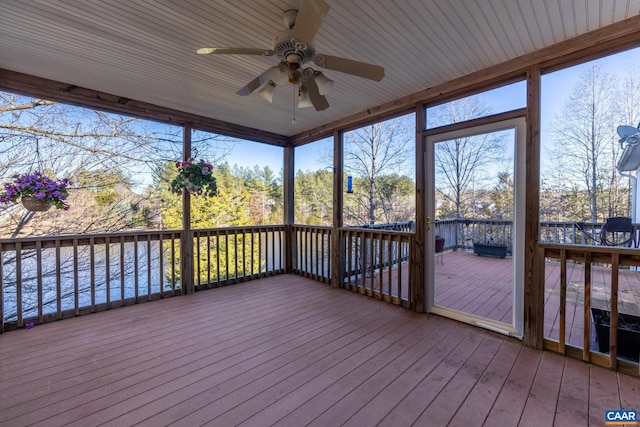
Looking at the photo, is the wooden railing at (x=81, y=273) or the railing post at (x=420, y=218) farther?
the railing post at (x=420, y=218)

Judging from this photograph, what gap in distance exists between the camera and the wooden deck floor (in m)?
1.67

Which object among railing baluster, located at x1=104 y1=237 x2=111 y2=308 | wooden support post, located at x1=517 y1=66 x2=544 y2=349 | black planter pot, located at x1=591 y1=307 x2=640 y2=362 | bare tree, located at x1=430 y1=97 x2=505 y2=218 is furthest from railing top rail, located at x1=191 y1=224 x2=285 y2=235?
black planter pot, located at x1=591 y1=307 x2=640 y2=362

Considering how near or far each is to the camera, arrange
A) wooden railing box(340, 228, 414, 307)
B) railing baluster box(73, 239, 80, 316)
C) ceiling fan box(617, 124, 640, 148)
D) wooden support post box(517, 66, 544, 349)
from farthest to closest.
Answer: wooden railing box(340, 228, 414, 307), railing baluster box(73, 239, 80, 316), wooden support post box(517, 66, 544, 349), ceiling fan box(617, 124, 640, 148)

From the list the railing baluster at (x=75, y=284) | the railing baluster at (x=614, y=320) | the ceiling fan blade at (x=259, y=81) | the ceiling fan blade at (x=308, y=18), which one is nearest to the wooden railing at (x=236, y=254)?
the railing baluster at (x=75, y=284)

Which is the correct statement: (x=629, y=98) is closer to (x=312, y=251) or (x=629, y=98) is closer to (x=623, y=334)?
(x=623, y=334)

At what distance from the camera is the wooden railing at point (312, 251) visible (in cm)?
473

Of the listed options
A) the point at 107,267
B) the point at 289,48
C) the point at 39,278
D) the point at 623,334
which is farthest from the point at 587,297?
the point at 39,278

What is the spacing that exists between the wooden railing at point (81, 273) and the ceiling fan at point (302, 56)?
9.32 feet

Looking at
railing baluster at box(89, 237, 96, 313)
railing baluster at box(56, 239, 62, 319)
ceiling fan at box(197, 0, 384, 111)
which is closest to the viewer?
ceiling fan at box(197, 0, 384, 111)

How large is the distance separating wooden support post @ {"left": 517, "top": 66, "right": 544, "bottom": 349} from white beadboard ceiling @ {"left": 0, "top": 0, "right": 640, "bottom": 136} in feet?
1.35

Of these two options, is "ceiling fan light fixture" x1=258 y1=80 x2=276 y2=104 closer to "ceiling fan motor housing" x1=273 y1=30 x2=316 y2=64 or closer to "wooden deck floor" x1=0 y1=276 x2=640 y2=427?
"ceiling fan motor housing" x1=273 y1=30 x2=316 y2=64

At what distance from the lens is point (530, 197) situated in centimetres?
249

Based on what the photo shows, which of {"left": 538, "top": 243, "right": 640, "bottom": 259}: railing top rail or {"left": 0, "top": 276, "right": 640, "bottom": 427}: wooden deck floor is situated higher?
{"left": 538, "top": 243, "right": 640, "bottom": 259}: railing top rail

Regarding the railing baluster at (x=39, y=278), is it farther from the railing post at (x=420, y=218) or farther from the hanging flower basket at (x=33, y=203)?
the railing post at (x=420, y=218)
